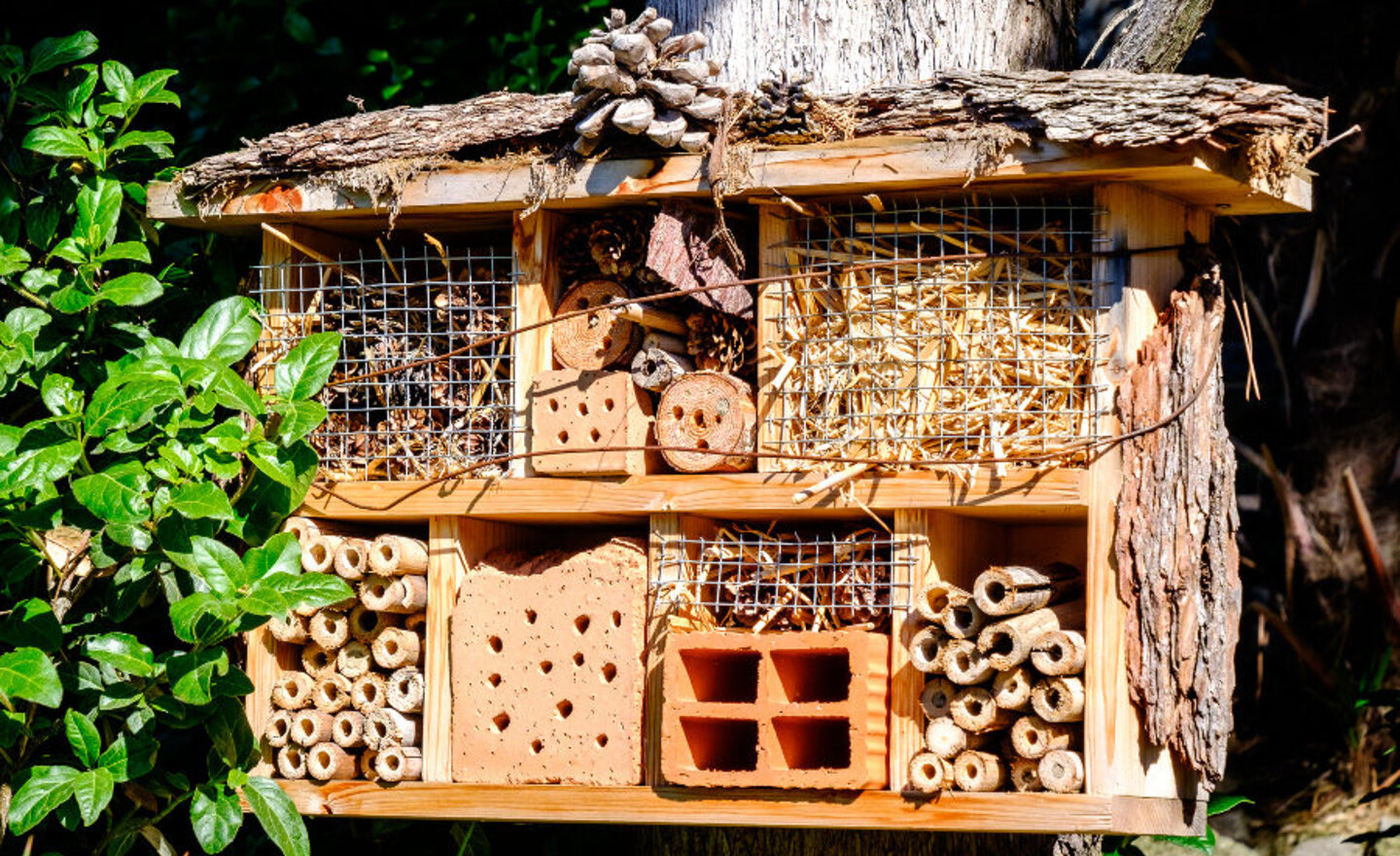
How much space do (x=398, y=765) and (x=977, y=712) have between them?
1.02 meters

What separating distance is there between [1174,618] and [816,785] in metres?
0.62

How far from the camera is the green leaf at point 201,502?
3027 mm

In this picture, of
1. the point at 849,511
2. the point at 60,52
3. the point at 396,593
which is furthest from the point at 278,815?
the point at 60,52

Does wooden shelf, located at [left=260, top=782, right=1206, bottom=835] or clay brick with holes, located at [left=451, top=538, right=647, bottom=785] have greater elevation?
clay brick with holes, located at [left=451, top=538, right=647, bottom=785]

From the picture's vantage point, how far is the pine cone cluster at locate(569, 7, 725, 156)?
3.16 meters

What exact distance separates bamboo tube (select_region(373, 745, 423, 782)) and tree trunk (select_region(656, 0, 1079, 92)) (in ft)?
4.48

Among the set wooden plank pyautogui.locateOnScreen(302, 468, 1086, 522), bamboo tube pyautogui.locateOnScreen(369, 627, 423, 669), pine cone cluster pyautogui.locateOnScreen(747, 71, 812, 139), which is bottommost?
bamboo tube pyautogui.locateOnScreen(369, 627, 423, 669)

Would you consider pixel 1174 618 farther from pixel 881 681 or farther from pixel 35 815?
pixel 35 815

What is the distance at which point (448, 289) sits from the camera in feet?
11.6

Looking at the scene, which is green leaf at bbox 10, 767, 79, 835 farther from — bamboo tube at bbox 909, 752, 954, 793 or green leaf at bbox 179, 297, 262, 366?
bamboo tube at bbox 909, 752, 954, 793

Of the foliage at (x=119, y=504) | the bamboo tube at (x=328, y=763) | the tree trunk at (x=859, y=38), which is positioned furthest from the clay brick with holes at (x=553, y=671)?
the tree trunk at (x=859, y=38)

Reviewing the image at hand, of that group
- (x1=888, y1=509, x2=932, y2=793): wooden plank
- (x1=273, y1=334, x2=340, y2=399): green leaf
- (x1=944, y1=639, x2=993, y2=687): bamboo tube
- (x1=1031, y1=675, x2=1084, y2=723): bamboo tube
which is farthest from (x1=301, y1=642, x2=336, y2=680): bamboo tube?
(x1=1031, y1=675, x2=1084, y2=723): bamboo tube

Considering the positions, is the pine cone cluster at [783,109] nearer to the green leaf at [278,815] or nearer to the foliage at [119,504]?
the foliage at [119,504]

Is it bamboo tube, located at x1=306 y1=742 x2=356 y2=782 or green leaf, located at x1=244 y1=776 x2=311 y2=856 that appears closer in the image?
green leaf, located at x1=244 y1=776 x2=311 y2=856
